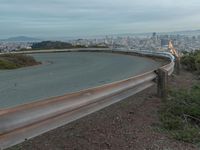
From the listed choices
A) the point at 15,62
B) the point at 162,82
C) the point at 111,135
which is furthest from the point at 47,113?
the point at 15,62

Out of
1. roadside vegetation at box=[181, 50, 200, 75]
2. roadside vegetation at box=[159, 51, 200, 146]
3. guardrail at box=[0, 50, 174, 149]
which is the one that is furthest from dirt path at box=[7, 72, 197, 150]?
roadside vegetation at box=[181, 50, 200, 75]

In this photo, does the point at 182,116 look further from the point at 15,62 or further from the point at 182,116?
the point at 15,62

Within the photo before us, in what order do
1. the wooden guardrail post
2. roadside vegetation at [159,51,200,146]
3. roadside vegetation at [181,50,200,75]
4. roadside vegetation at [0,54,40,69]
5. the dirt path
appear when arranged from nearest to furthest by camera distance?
1. the dirt path
2. roadside vegetation at [159,51,200,146]
3. the wooden guardrail post
4. roadside vegetation at [181,50,200,75]
5. roadside vegetation at [0,54,40,69]

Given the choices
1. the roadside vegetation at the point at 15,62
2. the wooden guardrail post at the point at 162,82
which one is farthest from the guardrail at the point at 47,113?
the roadside vegetation at the point at 15,62

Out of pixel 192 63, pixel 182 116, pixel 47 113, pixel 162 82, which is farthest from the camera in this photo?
pixel 192 63

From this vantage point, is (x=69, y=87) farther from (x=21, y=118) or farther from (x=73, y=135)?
(x=21, y=118)

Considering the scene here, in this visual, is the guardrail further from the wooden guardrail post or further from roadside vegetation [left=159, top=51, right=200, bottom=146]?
the wooden guardrail post
